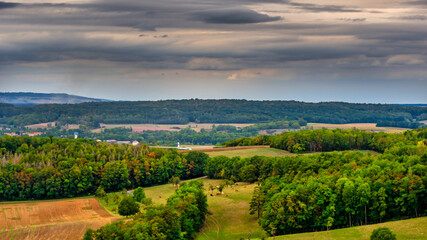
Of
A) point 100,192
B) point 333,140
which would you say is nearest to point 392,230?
point 100,192

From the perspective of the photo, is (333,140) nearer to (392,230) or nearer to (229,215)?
(229,215)

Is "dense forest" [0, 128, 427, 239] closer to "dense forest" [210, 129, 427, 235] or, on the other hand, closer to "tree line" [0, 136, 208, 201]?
"dense forest" [210, 129, 427, 235]

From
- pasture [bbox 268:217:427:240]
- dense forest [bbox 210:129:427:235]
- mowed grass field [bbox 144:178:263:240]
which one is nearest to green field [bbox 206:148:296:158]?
mowed grass field [bbox 144:178:263:240]

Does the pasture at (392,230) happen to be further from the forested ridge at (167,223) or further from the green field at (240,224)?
the forested ridge at (167,223)

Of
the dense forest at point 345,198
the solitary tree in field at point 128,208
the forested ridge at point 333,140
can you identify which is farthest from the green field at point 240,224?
the forested ridge at point 333,140

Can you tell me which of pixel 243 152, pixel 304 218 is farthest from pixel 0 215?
pixel 243 152

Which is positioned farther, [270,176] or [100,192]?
[270,176]

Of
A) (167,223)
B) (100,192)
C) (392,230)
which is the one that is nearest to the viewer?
(392,230)
